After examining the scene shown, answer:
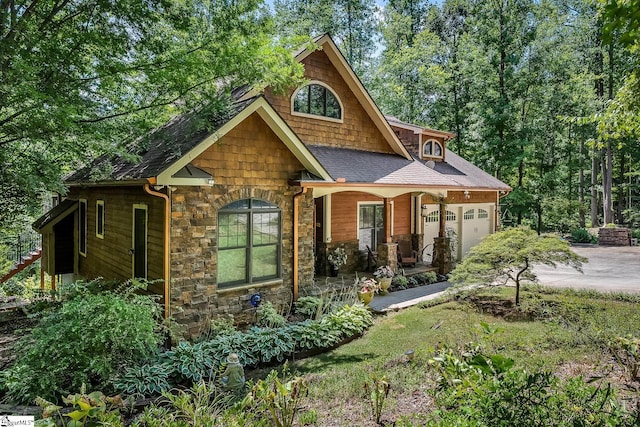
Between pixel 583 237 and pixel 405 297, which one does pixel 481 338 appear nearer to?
pixel 405 297

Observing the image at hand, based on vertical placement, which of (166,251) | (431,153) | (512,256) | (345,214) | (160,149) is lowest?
(512,256)

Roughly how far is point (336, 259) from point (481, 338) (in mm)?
7000

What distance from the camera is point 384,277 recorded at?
35.9 ft

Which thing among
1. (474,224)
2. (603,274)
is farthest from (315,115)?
(603,274)

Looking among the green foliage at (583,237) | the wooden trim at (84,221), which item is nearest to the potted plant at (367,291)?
the wooden trim at (84,221)

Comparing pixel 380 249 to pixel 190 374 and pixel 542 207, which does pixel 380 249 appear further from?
pixel 542 207

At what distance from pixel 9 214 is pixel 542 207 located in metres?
26.6

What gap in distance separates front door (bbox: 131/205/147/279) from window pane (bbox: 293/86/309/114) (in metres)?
5.66

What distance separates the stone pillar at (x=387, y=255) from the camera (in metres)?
11.8

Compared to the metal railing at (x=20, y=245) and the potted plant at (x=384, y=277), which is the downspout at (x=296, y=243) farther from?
the metal railing at (x=20, y=245)

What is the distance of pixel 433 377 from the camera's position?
4770mm

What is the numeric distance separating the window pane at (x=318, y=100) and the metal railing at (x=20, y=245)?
11980 millimetres

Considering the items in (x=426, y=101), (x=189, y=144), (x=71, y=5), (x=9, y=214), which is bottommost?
(x=9, y=214)

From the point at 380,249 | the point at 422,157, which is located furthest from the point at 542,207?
the point at 380,249
